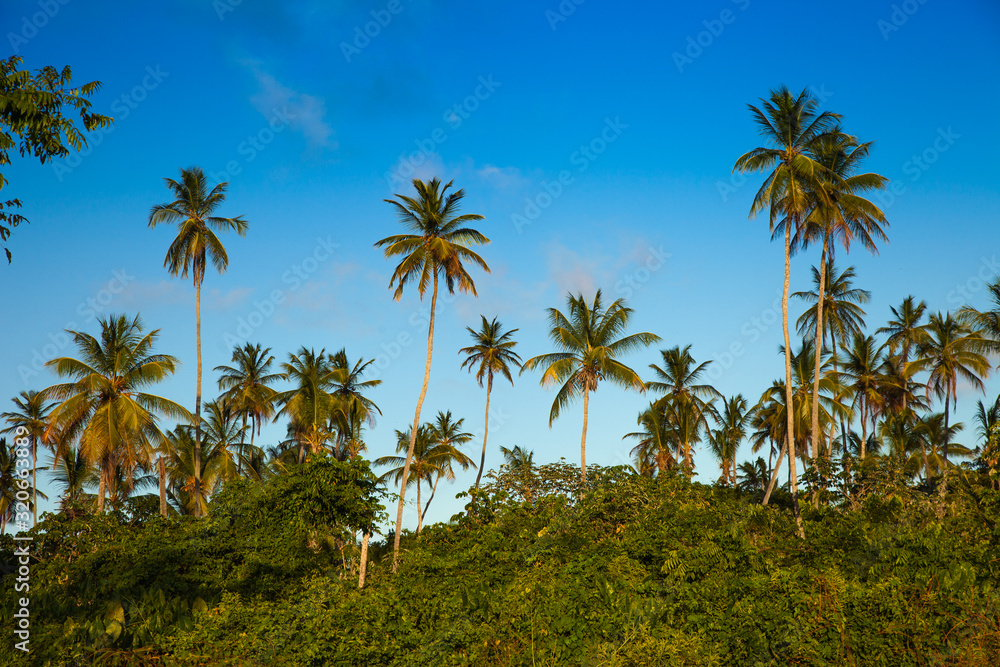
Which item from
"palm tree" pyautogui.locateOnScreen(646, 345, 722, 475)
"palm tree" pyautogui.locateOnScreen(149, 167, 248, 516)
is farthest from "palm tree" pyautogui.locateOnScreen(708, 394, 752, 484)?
"palm tree" pyautogui.locateOnScreen(149, 167, 248, 516)

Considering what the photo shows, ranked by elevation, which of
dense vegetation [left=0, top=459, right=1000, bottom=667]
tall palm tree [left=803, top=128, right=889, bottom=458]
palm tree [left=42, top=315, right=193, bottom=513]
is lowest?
dense vegetation [left=0, top=459, right=1000, bottom=667]

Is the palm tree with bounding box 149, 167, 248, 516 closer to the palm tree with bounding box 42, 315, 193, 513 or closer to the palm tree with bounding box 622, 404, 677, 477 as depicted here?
the palm tree with bounding box 42, 315, 193, 513

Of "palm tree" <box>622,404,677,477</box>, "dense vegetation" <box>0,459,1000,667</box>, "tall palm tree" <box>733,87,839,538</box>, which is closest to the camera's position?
"dense vegetation" <box>0,459,1000,667</box>

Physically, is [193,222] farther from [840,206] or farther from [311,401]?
[840,206]

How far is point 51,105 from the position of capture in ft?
26.9

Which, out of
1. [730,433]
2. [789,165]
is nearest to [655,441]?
[730,433]

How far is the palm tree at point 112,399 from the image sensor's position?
80.2 feet

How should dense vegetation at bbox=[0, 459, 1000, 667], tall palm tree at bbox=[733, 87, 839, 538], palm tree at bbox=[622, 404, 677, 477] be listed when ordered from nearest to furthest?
dense vegetation at bbox=[0, 459, 1000, 667]
tall palm tree at bbox=[733, 87, 839, 538]
palm tree at bbox=[622, 404, 677, 477]

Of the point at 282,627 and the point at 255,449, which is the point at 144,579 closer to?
the point at 282,627

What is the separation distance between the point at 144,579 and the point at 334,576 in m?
4.08

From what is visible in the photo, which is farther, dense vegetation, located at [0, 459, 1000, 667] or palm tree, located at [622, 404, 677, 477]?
palm tree, located at [622, 404, 677, 477]

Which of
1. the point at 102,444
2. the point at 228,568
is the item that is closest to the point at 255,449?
the point at 102,444

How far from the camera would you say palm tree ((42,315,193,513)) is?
24453 mm

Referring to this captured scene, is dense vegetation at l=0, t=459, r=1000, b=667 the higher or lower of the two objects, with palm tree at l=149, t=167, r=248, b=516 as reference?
lower
